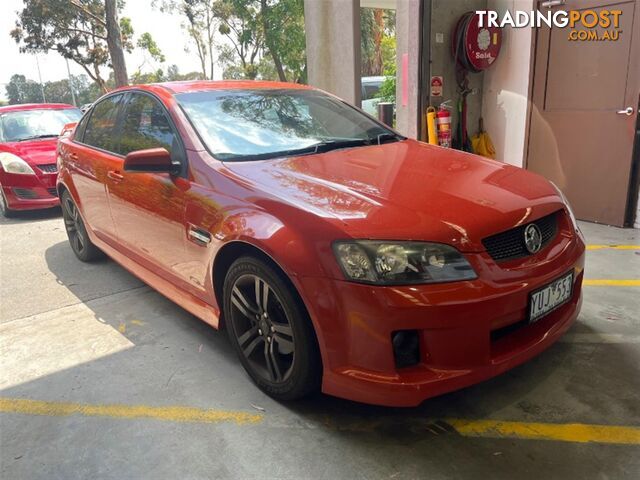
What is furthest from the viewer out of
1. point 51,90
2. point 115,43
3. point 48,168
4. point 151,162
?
point 51,90

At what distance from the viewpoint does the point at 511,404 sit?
2.29 meters

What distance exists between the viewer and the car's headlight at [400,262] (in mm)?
1877

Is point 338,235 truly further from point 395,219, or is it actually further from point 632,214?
point 632,214

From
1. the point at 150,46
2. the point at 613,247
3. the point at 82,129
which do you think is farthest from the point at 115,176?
the point at 150,46

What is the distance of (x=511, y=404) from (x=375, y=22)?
22591mm

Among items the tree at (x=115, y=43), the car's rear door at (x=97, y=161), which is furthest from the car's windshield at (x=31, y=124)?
the tree at (x=115, y=43)

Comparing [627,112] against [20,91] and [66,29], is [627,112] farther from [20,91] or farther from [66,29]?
[20,91]

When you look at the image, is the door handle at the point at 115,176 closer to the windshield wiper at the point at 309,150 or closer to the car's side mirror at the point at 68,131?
the windshield wiper at the point at 309,150

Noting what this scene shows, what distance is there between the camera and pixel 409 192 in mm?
2193

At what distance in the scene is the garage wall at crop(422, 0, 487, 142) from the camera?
5957mm

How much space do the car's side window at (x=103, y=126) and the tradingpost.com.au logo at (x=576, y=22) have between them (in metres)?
4.21

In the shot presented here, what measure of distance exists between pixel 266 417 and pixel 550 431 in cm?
121

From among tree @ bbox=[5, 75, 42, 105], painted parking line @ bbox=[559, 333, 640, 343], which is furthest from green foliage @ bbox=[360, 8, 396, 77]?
tree @ bbox=[5, 75, 42, 105]

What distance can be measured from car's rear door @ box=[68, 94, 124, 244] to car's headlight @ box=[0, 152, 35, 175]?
2522 millimetres
